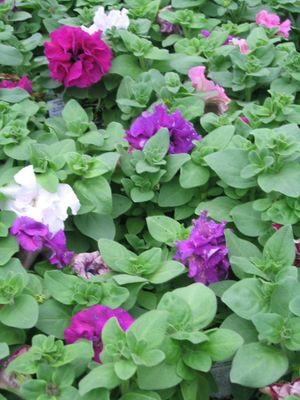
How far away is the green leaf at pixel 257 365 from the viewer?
1117 millimetres

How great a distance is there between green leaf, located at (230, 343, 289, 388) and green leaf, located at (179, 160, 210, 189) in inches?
20.1

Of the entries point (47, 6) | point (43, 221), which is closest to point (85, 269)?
point (43, 221)

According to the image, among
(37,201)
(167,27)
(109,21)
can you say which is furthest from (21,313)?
(167,27)

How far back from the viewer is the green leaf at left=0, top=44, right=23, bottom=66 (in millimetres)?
2080

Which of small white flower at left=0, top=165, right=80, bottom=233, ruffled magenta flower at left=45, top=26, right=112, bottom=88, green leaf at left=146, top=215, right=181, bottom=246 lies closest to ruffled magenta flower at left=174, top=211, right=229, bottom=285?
green leaf at left=146, top=215, right=181, bottom=246

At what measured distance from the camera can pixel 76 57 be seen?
1996 millimetres

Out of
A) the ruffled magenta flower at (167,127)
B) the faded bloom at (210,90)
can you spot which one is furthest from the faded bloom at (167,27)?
the ruffled magenta flower at (167,127)

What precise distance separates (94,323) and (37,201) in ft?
1.30

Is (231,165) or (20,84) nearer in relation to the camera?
(231,165)

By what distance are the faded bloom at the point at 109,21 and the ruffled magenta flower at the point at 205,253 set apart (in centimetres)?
101

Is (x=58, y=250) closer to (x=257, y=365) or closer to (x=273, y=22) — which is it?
(x=257, y=365)

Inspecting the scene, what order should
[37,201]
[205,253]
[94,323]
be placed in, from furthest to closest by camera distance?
[37,201] < [205,253] < [94,323]

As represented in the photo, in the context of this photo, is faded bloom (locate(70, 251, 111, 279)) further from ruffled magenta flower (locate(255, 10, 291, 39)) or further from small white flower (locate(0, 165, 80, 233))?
ruffled magenta flower (locate(255, 10, 291, 39))

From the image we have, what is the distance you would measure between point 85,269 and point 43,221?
0.50 feet
